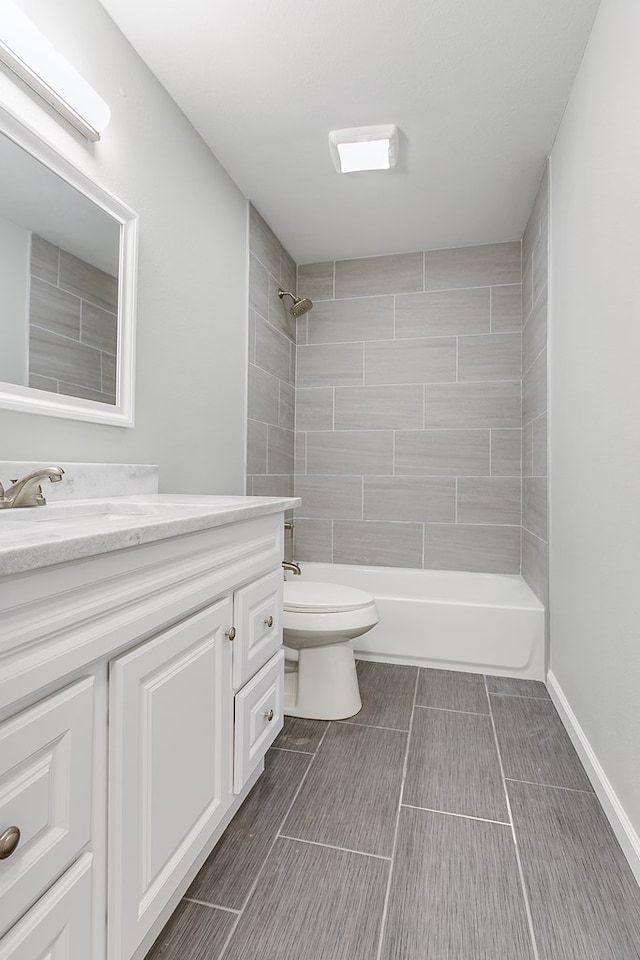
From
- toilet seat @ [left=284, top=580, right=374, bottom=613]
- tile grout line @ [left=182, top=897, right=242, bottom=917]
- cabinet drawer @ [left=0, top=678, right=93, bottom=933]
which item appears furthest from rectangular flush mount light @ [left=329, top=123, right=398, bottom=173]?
tile grout line @ [left=182, top=897, right=242, bottom=917]

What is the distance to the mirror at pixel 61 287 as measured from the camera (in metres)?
1.25

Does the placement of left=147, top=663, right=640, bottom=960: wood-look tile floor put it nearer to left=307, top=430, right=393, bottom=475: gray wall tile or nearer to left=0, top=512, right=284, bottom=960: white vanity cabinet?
left=0, top=512, right=284, bottom=960: white vanity cabinet

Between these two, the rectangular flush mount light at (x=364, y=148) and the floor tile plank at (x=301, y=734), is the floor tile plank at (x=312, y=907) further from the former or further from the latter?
the rectangular flush mount light at (x=364, y=148)

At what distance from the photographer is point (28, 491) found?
3.91 feet

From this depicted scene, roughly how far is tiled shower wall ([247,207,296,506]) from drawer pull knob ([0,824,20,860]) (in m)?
2.06

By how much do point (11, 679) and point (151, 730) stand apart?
0.35 meters

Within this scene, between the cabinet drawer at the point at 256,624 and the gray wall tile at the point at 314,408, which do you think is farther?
the gray wall tile at the point at 314,408

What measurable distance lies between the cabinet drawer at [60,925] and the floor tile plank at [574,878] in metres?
0.87

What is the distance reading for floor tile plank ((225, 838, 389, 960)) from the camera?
1.01 meters

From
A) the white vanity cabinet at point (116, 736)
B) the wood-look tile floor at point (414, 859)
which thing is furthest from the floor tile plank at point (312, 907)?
the white vanity cabinet at point (116, 736)

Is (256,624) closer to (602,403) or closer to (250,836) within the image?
(250,836)

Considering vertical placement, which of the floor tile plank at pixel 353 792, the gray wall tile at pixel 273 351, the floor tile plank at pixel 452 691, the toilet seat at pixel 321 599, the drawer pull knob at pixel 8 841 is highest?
the gray wall tile at pixel 273 351

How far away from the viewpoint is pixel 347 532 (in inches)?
131

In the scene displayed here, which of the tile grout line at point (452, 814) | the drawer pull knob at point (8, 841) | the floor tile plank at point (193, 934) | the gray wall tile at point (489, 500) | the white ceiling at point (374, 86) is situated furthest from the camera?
the gray wall tile at point (489, 500)
